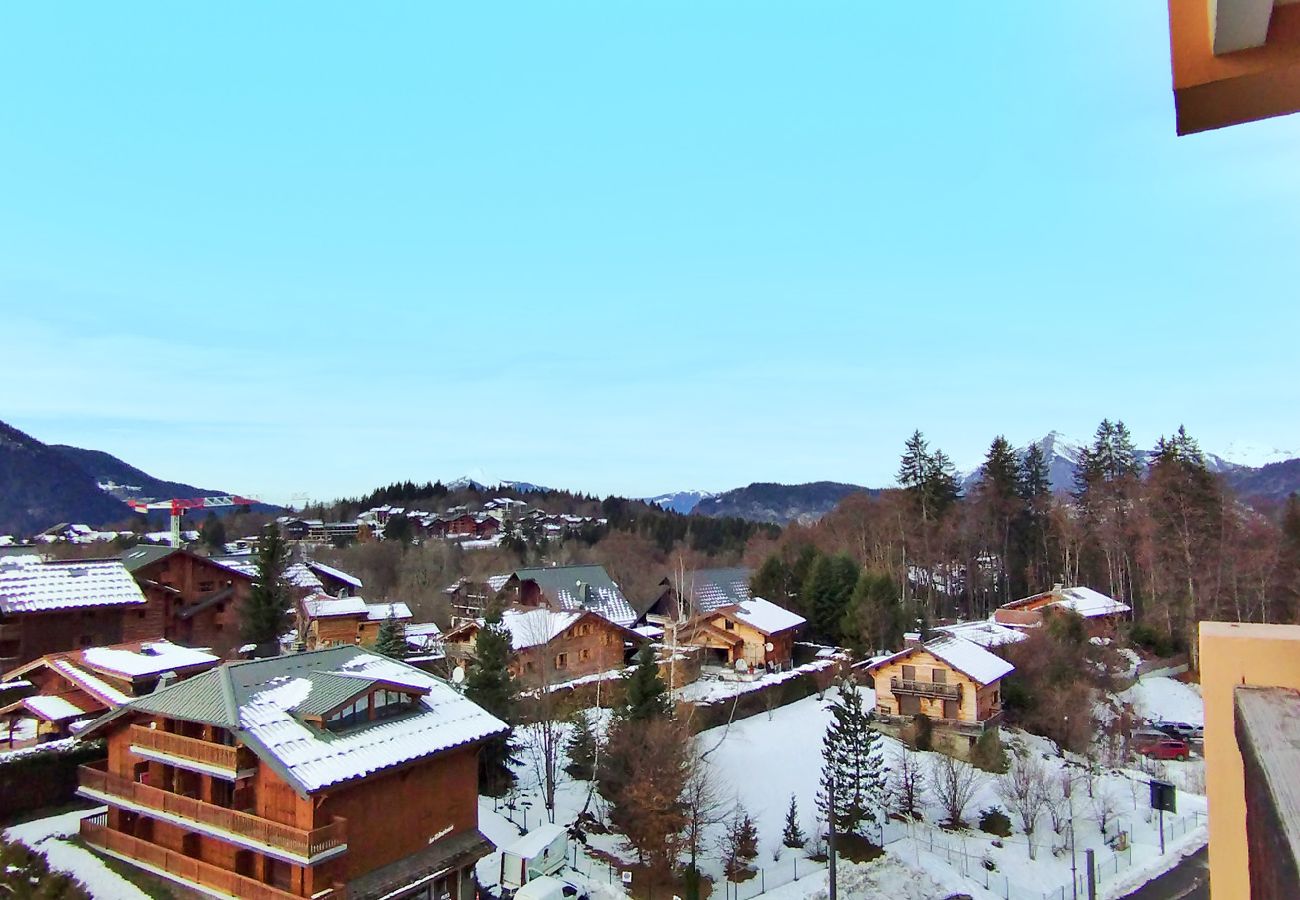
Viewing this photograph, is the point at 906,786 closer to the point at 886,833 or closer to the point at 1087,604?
the point at 886,833

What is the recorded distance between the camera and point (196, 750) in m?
17.1

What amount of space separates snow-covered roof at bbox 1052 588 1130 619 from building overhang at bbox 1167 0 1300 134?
147ft

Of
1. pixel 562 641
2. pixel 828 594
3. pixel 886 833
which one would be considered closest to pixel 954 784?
pixel 886 833

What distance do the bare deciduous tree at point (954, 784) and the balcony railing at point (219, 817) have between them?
20267mm

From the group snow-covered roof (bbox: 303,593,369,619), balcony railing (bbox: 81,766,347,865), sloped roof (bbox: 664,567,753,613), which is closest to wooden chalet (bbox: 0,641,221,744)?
balcony railing (bbox: 81,766,347,865)

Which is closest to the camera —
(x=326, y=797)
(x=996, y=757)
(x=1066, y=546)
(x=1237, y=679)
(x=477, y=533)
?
(x=1237, y=679)

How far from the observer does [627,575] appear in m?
65.9

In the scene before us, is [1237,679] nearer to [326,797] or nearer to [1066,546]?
[326,797]

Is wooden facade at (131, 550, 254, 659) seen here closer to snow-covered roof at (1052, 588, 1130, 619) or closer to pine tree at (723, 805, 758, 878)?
pine tree at (723, 805, 758, 878)

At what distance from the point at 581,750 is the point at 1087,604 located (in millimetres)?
33070

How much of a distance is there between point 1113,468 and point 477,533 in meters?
74.1

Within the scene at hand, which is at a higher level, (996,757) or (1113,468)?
(1113,468)

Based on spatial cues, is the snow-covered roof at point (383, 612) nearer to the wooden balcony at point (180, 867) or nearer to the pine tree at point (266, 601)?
the pine tree at point (266, 601)

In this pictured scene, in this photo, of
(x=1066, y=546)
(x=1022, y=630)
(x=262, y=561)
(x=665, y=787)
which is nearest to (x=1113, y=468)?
(x=1066, y=546)
